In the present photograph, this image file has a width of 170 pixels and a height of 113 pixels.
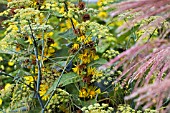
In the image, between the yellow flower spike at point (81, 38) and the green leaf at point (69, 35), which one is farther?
the green leaf at point (69, 35)

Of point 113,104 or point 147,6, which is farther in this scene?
point 113,104

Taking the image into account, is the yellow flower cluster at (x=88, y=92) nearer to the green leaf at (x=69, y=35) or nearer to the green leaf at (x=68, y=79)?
the green leaf at (x=68, y=79)

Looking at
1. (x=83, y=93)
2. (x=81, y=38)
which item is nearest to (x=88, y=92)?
(x=83, y=93)

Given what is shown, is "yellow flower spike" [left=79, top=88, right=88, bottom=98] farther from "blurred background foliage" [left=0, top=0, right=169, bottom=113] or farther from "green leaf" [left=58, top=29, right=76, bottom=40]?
"green leaf" [left=58, top=29, right=76, bottom=40]

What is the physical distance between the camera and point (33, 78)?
232 cm

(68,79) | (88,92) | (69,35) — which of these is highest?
(69,35)

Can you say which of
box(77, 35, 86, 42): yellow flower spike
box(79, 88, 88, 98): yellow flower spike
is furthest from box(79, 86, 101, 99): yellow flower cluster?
box(77, 35, 86, 42): yellow flower spike

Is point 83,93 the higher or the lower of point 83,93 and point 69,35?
the lower

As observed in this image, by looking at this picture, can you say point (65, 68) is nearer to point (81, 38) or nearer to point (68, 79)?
point (68, 79)

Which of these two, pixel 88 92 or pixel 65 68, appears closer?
pixel 65 68

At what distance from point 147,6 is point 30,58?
46.0 inches

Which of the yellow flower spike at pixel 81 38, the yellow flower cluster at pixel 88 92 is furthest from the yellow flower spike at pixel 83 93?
the yellow flower spike at pixel 81 38

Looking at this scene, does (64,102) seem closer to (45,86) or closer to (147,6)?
(45,86)

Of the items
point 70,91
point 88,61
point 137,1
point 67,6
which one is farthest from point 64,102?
point 137,1
